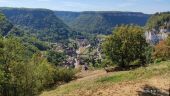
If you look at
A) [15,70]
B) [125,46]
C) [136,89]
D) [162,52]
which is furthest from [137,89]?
[162,52]

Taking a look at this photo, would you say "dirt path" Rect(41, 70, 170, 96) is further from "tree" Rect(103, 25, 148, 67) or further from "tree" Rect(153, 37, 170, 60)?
"tree" Rect(153, 37, 170, 60)

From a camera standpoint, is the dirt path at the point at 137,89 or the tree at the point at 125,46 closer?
the dirt path at the point at 137,89

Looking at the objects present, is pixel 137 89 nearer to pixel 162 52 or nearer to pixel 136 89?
pixel 136 89

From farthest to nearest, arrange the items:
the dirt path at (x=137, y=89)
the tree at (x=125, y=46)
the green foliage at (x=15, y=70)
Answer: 1. the tree at (x=125, y=46)
2. the dirt path at (x=137, y=89)
3. the green foliage at (x=15, y=70)

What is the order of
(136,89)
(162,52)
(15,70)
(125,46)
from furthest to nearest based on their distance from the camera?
1. (162,52)
2. (125,46)
3. (136,89)
4. (15,70)

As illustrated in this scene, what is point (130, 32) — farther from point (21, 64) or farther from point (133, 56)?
point (21, 64)

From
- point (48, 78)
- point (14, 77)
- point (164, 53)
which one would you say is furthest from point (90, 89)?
point (164, 53)

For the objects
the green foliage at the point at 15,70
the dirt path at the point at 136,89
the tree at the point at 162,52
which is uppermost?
the green foliage at the point at 15,70

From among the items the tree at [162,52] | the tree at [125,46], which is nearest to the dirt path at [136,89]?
the tree at [125,46]

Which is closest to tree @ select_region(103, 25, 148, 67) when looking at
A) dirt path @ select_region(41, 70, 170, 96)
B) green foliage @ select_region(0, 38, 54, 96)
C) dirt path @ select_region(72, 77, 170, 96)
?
dirt path @ select_region(41, 70, 170, 96)

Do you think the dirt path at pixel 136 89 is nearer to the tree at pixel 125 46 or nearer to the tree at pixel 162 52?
the tree at pixel 125 46
